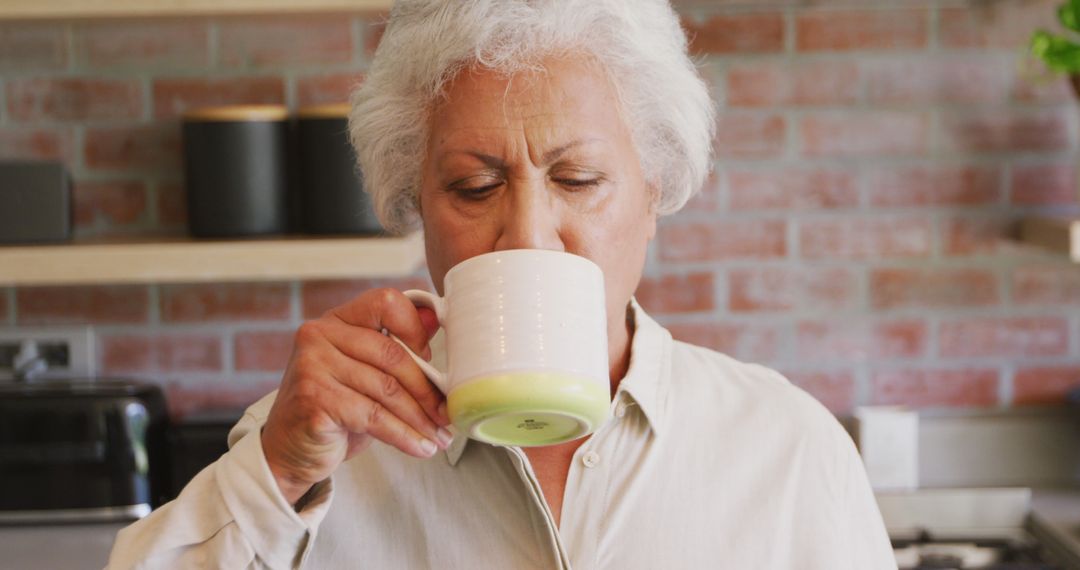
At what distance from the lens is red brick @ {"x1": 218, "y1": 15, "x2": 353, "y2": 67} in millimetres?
2188

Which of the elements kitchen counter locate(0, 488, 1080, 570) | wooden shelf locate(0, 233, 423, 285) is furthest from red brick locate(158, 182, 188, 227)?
kitchen counter locate(0, 488, 1080, 570)

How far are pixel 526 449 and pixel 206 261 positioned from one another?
92 centimetres

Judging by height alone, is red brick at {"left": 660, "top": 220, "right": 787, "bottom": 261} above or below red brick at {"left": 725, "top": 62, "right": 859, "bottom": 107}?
below

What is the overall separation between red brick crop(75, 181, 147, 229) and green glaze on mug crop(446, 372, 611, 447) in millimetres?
1571

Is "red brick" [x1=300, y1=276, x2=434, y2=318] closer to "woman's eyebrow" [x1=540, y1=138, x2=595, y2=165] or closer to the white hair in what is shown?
the white hair

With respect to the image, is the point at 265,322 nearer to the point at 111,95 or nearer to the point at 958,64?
the point at 111,95

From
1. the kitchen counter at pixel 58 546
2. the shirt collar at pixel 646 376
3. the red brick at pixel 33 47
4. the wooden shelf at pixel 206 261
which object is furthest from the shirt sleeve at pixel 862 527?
the red brick at pixel 33 47

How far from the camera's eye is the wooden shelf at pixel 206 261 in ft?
6.15

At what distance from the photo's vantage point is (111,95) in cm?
221

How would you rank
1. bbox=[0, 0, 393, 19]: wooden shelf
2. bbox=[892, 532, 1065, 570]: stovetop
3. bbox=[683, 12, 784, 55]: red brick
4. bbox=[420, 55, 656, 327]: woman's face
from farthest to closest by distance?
bbox=[683, 12, 784, 55]: red brick, bbox=[892, 532, 1065, 570]: stovetop, bbox=[0, 0, 393, 19]: wooden shelf, bbox=[420, 55, 656, 327]: woman's face

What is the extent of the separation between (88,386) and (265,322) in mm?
355

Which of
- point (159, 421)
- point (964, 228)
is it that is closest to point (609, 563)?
point (159, 421)

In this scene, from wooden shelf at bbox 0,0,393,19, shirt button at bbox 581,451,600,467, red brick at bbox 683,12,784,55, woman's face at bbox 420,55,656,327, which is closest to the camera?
woman's face at bbox 420,55,656,327

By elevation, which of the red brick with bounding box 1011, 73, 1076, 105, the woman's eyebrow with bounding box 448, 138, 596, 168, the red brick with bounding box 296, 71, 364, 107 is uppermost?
the red brick with bounding box 296, 71, 364, 107
